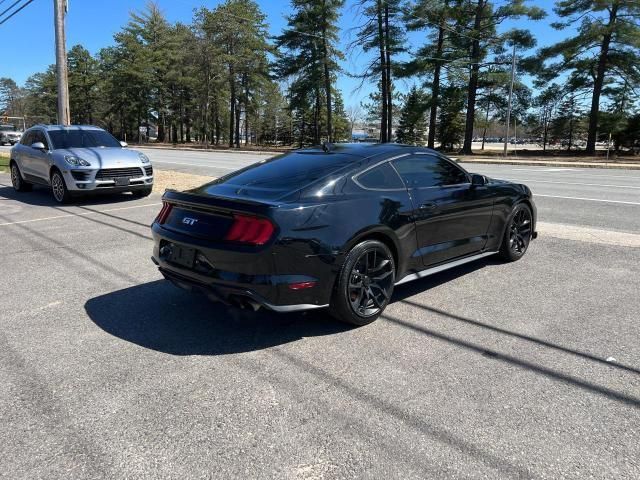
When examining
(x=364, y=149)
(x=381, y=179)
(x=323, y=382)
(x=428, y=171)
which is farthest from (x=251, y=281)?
(x=428, y=171)

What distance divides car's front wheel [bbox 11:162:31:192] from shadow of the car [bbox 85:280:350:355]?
948 cm

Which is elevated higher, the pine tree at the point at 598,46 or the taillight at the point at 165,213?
the pine tree at the point at 598,46

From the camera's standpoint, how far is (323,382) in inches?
130

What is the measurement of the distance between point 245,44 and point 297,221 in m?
53.1

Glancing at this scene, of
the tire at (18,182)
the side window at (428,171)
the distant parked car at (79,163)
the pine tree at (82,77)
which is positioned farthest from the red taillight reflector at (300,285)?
the pine tree at (82,77)

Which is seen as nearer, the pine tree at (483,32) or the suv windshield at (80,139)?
the suv windshield at (80,139)

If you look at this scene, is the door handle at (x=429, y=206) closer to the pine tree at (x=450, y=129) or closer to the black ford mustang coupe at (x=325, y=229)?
the black ford mustang coupe at (x=325, y=229)

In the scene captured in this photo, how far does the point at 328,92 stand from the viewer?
45.0m

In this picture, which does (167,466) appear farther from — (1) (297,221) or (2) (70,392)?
(1) (297,221)

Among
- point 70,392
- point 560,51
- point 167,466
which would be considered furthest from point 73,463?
point 560,51

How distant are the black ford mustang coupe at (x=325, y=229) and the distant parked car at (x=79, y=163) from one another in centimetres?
654

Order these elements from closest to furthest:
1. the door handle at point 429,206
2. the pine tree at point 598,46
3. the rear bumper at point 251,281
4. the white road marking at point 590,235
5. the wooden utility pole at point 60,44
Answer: the rear bumper at point 251,281 < the door handle at point 429,206 < the white road marking at point 590,235 < the wooden utility pole at point 60,44 < the pine tree at point 598,46

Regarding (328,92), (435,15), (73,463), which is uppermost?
(435,15)

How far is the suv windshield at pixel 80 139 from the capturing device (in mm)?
11250
